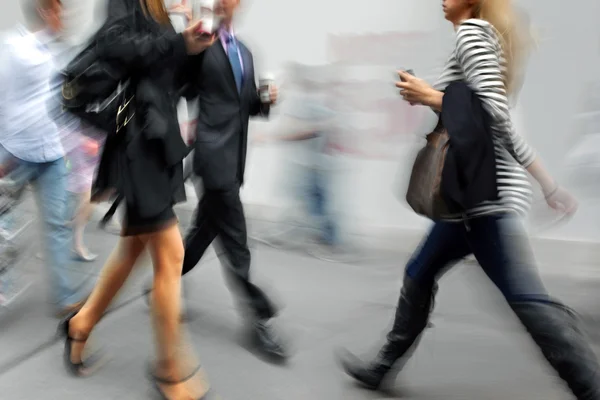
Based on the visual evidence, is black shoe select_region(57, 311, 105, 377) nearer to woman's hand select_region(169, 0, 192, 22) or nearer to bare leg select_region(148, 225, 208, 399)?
bare leg select_region(148, 225, 208, 399)

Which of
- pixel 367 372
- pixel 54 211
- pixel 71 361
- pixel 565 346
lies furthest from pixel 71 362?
pixel 565 346

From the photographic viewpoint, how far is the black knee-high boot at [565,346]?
2.44 meters

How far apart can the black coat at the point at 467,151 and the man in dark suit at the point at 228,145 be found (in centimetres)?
115

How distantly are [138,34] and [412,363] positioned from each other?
1.96 metres

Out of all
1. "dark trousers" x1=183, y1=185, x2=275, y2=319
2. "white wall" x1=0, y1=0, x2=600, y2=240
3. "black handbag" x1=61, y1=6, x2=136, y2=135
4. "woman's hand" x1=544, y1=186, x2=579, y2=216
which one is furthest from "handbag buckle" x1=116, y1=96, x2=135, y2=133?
"white wall" x1=0, y1=0, x2=600, y2=240

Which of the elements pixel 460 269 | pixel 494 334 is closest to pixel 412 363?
pixel 494 334

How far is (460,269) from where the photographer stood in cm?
466

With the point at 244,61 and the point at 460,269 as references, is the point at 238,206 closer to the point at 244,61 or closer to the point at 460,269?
the point at 244,61

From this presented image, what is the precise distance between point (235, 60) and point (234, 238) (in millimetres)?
829

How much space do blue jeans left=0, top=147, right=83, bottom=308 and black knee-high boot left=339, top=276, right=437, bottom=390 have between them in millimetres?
1663

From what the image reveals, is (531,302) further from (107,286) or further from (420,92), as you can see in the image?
(107,286)

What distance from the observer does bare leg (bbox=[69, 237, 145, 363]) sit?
115 inches

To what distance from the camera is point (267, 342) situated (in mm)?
3418

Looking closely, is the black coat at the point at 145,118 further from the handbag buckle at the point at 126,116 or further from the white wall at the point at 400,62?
the white wall at the point at 400,62
